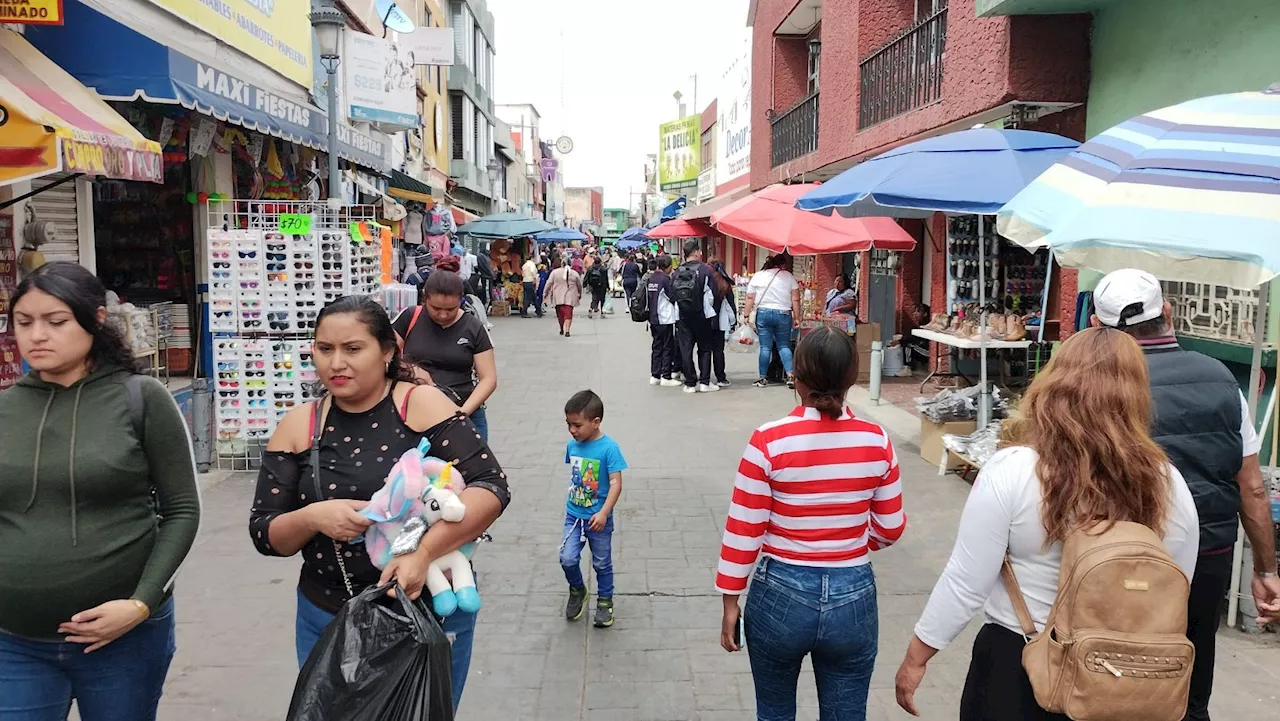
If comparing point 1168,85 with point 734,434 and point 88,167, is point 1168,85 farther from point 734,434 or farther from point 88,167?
point 88,167

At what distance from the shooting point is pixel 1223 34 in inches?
240

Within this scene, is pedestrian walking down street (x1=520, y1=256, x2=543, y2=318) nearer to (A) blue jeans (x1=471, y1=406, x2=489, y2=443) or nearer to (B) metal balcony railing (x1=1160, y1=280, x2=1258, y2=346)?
(A) blue jeans (x1=471, y1=406, x2=489, y2=443)

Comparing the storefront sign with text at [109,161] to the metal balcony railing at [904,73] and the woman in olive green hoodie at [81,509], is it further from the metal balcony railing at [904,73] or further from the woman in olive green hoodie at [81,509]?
the metal balcony railing at [904,73]

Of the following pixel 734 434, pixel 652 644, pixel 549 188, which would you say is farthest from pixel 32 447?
pixel 549 188

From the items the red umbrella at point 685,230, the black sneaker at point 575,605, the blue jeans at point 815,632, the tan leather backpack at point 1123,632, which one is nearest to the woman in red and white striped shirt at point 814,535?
the blue jeans at point 815,632

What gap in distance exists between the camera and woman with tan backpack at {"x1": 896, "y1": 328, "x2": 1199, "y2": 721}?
2180mm

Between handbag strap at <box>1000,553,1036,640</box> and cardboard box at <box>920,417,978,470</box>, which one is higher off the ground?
handbag strap at <box>1000,553,1036,640</box>

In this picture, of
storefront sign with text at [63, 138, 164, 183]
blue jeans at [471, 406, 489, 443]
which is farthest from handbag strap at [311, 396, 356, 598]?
storefront sign with text at [63, 138, 164, 183]

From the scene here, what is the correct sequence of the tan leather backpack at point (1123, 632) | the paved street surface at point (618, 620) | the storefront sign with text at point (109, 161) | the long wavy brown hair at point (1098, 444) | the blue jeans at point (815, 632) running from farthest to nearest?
the storefront sign with text at point (109, 161) < the paved street surface at point (618, 620) < the blue jeans at point (815, 632) < the long wavy brown hair at point (1098, 444) < the tan leather backpack at point (1123, 632)

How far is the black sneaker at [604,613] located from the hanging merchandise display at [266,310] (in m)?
3.92

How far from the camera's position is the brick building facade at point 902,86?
7.93 meters

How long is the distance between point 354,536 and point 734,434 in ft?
24.0

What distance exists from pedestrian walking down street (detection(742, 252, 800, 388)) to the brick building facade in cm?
180

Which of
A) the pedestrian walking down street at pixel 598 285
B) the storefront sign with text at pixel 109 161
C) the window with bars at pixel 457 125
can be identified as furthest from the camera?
the window with bars at pixel 457 125
